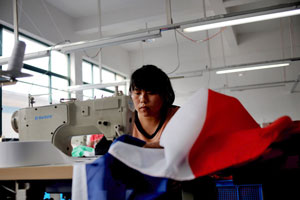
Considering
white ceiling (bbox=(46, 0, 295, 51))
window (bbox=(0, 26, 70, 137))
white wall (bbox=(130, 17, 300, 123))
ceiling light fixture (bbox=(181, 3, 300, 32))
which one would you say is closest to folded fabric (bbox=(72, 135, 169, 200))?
ceiling light fixture (bbox=(181, 3, 300, 32))

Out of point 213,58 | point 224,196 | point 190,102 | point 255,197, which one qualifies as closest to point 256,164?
point 190,102

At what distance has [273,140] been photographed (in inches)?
25.2

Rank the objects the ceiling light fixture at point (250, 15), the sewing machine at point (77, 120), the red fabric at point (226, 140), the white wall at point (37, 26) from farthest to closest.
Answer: the white wall at point (37, 26)
the ceiling light fixture at point (250, 15)
the sewing machine at point (77, 120)
the red fabric at point (226, 140)

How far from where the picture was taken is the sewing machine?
67.1 inches

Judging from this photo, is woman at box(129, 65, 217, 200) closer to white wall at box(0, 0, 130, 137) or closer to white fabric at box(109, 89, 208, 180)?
white fabric at box(109, 89, 208, 180)

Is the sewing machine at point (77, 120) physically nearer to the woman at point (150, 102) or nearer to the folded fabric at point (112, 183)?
the woman at point (150, 102)

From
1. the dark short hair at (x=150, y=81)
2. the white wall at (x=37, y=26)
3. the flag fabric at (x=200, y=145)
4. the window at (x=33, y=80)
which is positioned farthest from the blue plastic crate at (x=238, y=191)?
the white wall at (x=37, y=26)

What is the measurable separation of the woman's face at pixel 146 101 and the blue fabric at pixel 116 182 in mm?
871

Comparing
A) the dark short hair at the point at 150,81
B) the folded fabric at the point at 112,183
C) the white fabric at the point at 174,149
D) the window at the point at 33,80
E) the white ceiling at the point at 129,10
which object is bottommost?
the folded fabric at the point at 112,183

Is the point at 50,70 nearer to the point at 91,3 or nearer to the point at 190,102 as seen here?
the point at 91,3

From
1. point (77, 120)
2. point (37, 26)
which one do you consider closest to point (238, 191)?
point (77, 120)

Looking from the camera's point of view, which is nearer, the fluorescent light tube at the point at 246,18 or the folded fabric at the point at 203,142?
the folded fabric at the point at 203,142

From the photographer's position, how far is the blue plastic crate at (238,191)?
156 cm

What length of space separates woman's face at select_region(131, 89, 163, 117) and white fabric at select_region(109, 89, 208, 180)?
0.84 meters
